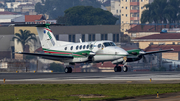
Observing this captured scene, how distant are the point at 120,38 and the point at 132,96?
14549 cm

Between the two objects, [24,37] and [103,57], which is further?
[24,37]

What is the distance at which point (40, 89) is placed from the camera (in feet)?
99.3

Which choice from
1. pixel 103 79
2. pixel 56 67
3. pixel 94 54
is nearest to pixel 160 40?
pixel 56 67

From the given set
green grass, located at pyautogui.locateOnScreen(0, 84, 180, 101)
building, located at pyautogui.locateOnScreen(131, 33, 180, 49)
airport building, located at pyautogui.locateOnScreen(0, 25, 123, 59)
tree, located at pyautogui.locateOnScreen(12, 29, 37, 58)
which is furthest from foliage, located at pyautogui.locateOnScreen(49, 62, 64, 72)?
green grass, located at pyautogui.locateOnScreen(0, 84, 180, 101)

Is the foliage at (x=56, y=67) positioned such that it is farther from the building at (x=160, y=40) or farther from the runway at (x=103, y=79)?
the runway at (x=103, y=79)

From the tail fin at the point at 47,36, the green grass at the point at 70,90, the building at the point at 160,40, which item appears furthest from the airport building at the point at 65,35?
the green grass at the point at 70,90

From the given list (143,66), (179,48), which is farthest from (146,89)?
(179,48)

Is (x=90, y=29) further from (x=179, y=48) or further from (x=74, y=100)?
(x=74, y=100)

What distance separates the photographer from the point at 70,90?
95.9 ft

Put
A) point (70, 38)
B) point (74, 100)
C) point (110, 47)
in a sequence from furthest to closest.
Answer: point (70, 38), point (110, 47), point (74, 100)

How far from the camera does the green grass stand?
25.5m

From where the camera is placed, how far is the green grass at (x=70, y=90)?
83.7 ft

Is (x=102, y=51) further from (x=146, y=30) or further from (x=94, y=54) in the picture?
(x=146, y=30)

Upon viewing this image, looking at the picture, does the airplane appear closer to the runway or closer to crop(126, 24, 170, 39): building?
the runway
